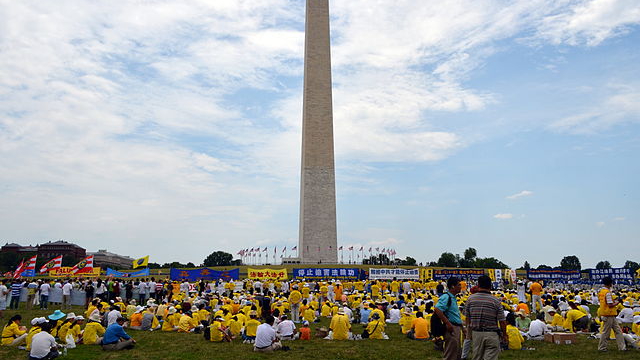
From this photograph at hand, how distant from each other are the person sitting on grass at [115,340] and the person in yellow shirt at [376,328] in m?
7.24

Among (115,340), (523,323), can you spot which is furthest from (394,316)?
(115,340)

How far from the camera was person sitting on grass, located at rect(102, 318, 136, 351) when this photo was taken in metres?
15.1

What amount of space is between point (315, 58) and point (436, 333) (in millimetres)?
48752

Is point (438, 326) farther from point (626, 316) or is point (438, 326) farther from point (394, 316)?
point (626, 316)

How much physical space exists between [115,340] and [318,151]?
41.5 metres

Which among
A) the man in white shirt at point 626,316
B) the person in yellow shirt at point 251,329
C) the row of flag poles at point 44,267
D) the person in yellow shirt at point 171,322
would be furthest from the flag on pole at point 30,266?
the man in white shirt at point 626,316

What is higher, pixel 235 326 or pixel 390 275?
pixel 390 275

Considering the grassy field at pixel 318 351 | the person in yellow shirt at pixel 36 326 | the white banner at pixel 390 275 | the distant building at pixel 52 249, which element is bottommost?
the grassy field at pixel 318 351

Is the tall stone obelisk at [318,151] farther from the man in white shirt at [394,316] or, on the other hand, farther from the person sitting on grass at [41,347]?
the person sitting on grass at [41,347]

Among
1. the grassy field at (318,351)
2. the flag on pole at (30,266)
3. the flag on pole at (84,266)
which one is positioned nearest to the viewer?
the grassy field at (318,351)

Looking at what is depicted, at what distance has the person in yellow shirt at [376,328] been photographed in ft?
55.9

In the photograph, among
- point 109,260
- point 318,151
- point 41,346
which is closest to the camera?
point 41,346

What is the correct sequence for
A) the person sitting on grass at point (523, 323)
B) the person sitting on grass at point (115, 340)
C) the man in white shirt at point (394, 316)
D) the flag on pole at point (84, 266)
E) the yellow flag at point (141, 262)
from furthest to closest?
1. the yellow flag at point (141, 262)
2. the flag on pole at point (84, 266)
3. the man in white shirt at point (394, 316)
4. the person sitting on grass at point (523, 323)
5. the person sitting on grass at point (115, 340)

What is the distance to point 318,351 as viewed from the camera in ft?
48.3
